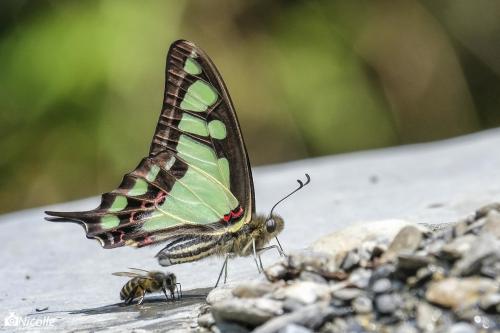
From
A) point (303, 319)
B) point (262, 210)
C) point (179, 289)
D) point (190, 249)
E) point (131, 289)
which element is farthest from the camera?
point (262, 210)

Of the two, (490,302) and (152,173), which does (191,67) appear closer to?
(152,173)

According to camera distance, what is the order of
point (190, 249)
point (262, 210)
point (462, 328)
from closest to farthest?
point (462, 328) → point (190, 249) → point (262, 210)

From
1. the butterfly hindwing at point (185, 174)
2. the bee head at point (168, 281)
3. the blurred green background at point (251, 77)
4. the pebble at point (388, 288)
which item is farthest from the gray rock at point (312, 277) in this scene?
the blurred green background at point (251, 77)

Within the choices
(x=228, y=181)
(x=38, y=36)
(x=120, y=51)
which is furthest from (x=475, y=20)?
(x=228, y=181)

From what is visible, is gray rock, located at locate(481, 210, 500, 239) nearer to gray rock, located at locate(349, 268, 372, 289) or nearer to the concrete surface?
gray rock, located at locate(349, 268, 372, 289)

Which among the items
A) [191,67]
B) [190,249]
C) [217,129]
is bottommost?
[190,249]

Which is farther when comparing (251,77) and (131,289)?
(251,77)

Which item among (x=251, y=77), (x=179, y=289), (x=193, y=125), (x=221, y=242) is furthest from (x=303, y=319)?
(x=251, y=77)
